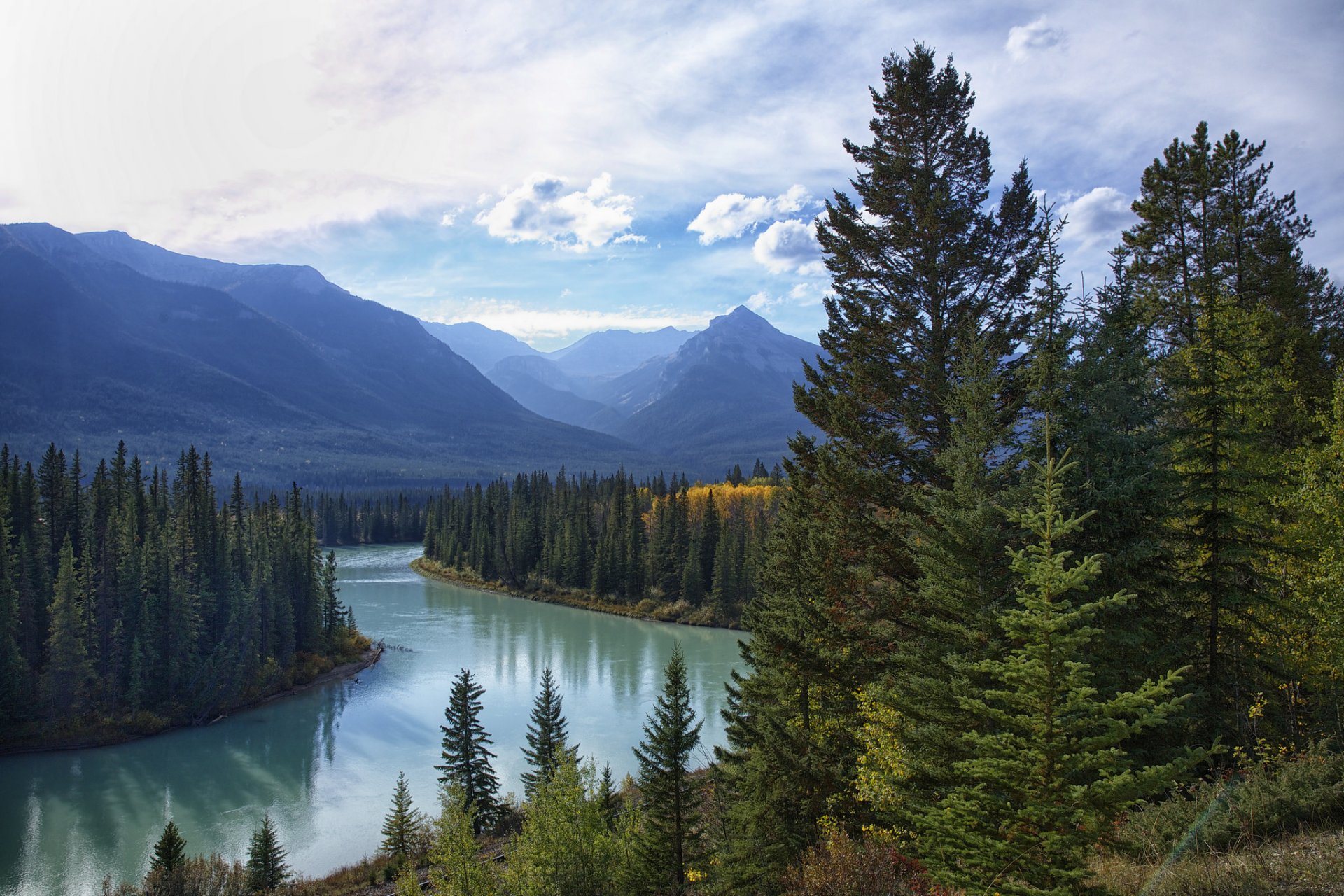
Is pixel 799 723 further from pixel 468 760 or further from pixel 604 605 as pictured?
pixel 604 605

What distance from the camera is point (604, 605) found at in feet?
274

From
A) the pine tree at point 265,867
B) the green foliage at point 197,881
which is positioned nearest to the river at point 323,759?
the pine tree at point 265,867

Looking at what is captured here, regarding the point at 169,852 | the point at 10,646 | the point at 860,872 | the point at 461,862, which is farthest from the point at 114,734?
the point at 860,872

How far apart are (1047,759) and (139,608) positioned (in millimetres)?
53850

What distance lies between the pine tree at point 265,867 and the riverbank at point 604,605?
4926 cm

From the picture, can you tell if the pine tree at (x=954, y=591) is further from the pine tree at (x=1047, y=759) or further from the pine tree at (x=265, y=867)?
the pine tree at (x=265, y=867)

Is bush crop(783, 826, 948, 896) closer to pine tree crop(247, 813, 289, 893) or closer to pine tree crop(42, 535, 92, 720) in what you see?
pine tree crop(247, 813, 289, 893)

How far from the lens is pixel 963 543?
10102 millimetres

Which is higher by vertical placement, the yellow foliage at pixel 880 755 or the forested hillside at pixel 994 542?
the forested hillside at pixel 994 542

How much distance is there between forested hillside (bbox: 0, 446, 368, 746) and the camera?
42.2m

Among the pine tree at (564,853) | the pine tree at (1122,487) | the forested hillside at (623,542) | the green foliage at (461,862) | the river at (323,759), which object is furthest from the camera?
the forested hillside at (623,542)

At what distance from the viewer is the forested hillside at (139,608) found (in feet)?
138

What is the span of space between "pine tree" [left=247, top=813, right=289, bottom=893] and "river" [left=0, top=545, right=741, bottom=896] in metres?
2.38

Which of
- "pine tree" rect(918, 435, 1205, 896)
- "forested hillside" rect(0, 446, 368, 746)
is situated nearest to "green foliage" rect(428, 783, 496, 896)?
"pine tree" rect(918, 435, 1205, 896)
